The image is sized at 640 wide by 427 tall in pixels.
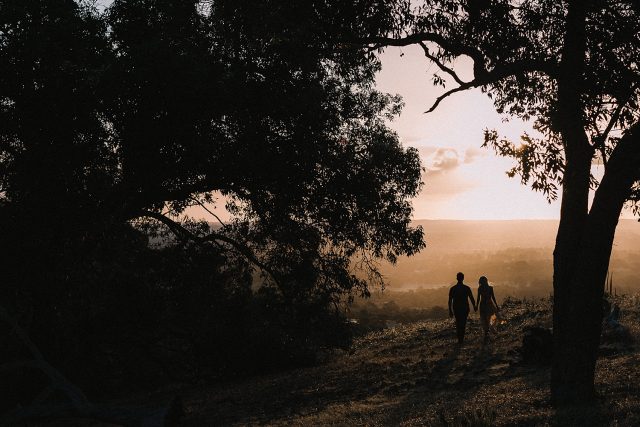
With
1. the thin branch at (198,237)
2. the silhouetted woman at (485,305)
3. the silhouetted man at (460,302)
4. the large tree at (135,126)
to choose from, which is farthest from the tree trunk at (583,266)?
the thin branch at (198,237)

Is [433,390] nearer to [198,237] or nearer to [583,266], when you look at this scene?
[583,266]

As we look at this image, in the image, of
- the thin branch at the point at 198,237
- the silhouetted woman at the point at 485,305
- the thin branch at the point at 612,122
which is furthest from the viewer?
the silhouetted woman at the point at 485,305

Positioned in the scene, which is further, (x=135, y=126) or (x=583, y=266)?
(x=135, y=126)

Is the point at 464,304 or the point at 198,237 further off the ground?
the point at 198,237

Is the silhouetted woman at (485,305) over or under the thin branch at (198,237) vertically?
under

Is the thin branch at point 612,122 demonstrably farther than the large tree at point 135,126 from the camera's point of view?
No

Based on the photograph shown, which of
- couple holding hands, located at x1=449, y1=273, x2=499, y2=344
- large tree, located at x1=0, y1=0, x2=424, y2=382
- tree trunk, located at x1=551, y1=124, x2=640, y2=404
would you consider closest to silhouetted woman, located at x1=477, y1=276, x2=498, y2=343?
couple holding hands, located at x1=449, y1=273, x2=499, y2=344

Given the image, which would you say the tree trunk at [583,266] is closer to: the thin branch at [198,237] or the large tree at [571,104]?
the large tree at [571,104]

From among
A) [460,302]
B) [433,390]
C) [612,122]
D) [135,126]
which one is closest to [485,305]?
[460,302]

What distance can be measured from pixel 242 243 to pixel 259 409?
5958 millimetres

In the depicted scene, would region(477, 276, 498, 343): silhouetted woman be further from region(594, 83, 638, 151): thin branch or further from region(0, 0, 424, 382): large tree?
region(594, 83, 638, 151): thin branch

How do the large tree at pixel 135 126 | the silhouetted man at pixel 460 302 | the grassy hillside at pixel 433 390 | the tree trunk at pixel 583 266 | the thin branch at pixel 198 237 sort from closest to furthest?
the tree trunk at pixel 583 266, the grassy hillside at pixel 433 390, the large tree at pixel 135 126, the thin branch at pixel 198 237, the silhouetted man at pixel 460 302

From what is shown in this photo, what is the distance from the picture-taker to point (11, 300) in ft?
44.1

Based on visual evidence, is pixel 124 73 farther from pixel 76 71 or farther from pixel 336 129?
pixel 336 129
